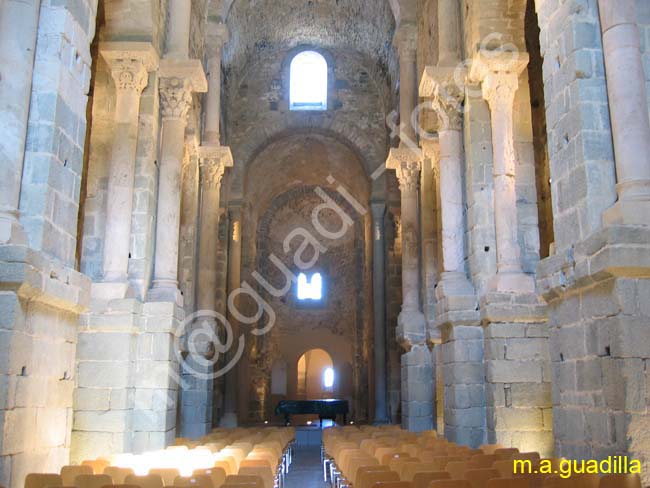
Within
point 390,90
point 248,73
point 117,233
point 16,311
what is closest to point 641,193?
point 16,311

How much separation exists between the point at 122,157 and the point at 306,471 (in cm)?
684

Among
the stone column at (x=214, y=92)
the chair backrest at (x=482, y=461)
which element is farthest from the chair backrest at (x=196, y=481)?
the stone column at (x=214, y=92)

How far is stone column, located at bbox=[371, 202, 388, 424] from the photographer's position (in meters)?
19.3

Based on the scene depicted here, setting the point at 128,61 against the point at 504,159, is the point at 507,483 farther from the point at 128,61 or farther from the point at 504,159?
the point at 128,61

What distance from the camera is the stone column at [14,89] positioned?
5840 mm

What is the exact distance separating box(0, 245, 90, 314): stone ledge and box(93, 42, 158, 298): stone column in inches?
117

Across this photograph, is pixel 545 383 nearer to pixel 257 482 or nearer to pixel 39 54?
pixel 257 482

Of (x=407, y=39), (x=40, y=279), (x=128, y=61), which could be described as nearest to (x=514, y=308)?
(x=40, y=279)

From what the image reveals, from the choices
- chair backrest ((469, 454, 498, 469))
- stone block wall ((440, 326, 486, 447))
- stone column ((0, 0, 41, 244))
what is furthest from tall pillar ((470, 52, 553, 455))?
stone column ((0, 0, 41, 244))

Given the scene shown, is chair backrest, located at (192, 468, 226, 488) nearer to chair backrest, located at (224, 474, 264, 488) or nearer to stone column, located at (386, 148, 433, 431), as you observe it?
chair backrest, located at (224, 474, 264, 488)

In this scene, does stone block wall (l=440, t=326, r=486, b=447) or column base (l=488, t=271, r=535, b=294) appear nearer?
column base (l=488, t=271, r=535, b=294)

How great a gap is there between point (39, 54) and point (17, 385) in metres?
2.99

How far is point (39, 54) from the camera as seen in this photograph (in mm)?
6281

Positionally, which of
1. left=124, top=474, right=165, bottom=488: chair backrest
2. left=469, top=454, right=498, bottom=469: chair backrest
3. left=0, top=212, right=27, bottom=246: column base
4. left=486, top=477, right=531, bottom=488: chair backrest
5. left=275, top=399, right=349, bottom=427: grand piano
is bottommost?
left=124, top=474, right=165, bottom=488: chair backrest
